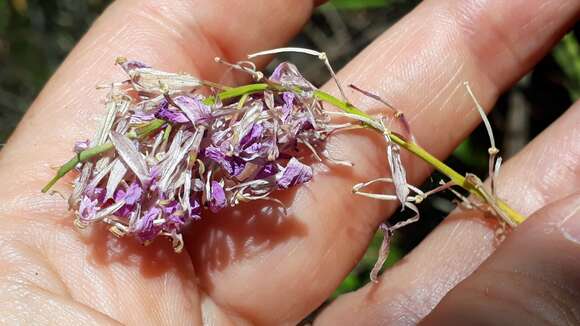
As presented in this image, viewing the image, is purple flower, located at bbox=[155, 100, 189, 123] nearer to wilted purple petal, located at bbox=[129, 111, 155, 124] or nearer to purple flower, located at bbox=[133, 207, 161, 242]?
wilted purple petal, located at bbox=[129, 111, 155, 124]

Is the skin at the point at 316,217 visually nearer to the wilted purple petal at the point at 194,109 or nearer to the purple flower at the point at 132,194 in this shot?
the purple flower at the point at 132,194

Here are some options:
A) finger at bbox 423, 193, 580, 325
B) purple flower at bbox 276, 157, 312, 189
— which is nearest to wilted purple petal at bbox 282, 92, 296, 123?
purple flower at bbox 276, 157, 312, 189

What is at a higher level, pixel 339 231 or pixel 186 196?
pixel 186 196

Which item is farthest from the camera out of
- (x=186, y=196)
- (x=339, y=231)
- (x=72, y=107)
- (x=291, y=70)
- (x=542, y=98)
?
(x=542, y=98)

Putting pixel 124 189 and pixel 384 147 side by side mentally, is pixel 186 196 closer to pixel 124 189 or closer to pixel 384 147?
pixel 124 189

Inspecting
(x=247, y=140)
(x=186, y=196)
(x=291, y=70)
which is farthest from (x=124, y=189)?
(x=291, y=70)

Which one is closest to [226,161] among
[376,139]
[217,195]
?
[217,195]

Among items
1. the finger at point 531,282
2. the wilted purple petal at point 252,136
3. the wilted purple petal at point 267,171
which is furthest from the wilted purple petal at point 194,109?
the finger at point 531,282

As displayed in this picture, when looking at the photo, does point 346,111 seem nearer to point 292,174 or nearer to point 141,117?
point 292,174
